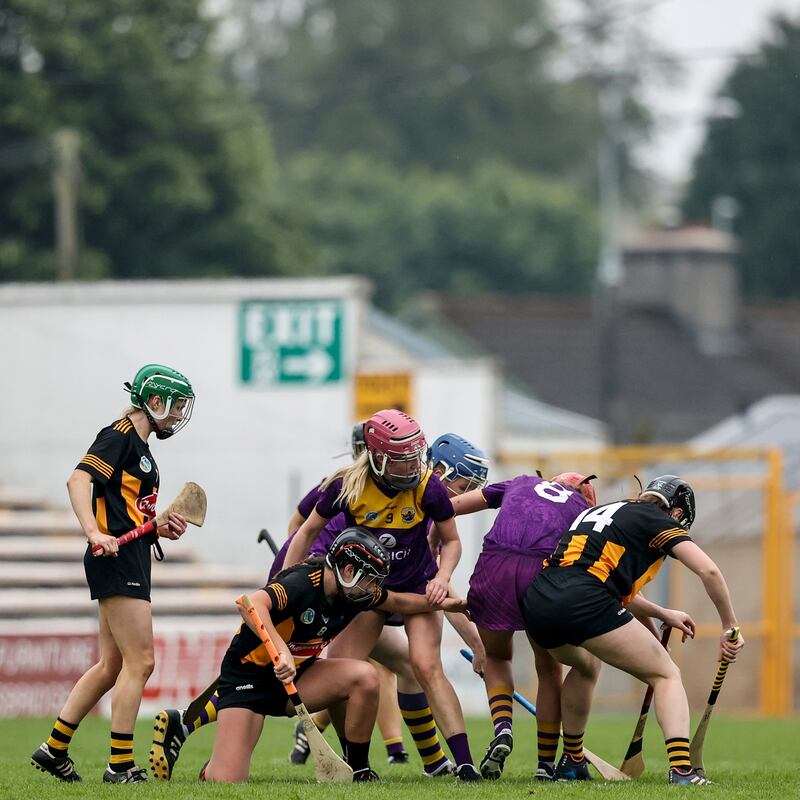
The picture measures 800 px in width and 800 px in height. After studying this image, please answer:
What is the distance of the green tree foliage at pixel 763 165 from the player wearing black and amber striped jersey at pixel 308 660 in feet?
162

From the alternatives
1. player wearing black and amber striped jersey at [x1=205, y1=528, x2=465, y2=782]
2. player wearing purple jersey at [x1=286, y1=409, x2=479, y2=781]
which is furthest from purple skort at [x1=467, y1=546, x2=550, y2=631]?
player wearing black and amber striped jersey at [x1=205, y1=528, x2=465, y2=782]

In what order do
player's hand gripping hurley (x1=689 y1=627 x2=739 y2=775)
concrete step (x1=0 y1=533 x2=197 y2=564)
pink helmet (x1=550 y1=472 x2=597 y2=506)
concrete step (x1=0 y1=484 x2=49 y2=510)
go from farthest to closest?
concrete step (x1=0 y1=484 x2=49 y2=510)
concrete step (x1=0 y1=533 x2=197 y2=564)
pink helmet (x1=550 y1=472 x2=597 y2=506)
player's hand gripping hurley (x1=689 y1=627 x2=739 y2=775)

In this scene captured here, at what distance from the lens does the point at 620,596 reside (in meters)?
8.73

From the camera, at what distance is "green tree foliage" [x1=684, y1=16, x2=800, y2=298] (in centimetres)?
5709

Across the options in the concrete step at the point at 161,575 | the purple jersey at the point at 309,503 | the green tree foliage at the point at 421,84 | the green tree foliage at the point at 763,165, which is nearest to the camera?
the purple jersey at the point at 309,503

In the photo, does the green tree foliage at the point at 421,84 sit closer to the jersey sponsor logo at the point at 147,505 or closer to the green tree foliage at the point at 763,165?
the green tree foliage at the point at 763,165

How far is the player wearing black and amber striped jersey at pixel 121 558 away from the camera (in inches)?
348

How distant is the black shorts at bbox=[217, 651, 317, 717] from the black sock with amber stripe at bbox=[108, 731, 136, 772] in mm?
465

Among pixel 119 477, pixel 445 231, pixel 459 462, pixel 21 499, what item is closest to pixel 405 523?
pixel 459 462

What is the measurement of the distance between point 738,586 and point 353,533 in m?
11.4

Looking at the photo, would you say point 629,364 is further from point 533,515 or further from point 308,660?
point 308,660

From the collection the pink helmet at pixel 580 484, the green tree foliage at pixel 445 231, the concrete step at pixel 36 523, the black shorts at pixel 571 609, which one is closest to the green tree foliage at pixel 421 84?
the green tree foliage at pixel 445 231

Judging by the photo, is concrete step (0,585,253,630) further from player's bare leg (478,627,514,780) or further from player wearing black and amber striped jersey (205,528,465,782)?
player wearing black and amber striped jersey (205,528,465,782)

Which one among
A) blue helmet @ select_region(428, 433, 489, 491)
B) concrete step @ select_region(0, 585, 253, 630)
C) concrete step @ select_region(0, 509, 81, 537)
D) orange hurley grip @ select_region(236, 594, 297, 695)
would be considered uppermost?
blue helmet @ select_region(428, 433, 489, 491)
